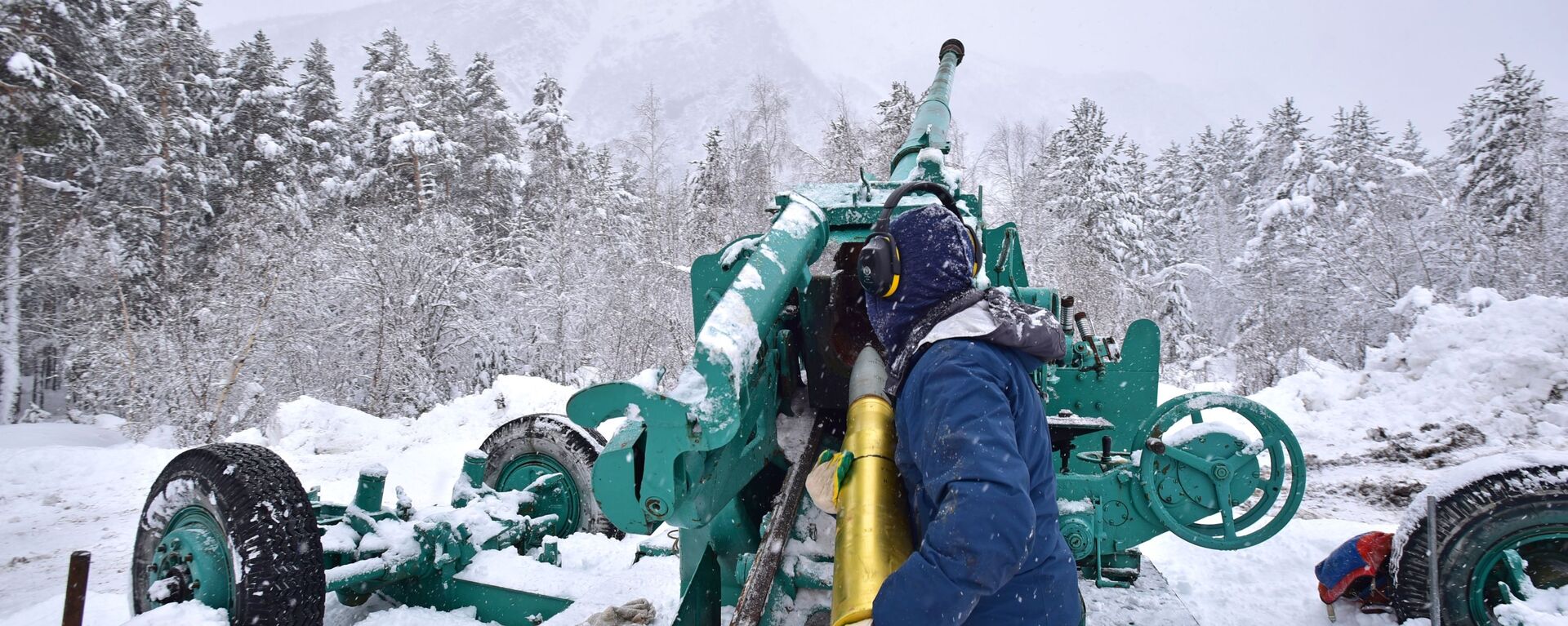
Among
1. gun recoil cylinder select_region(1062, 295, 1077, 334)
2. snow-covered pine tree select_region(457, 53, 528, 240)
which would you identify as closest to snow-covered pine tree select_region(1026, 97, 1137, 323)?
snow-covered pine tree select_region(457, 53, 528, 240)

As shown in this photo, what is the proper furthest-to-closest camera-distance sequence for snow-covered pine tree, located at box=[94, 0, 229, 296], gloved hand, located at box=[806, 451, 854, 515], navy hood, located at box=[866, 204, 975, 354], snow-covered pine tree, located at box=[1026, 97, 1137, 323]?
snow-covered pine tree, located at box=[1026, 97, 1137, 323] < snow-covered pine tree, located at box=[94, 0, 229, 296] < gloved hand, located at box=[806, 451, 854, 515] < navy hood, located at box=[866, 204, 975, 354]

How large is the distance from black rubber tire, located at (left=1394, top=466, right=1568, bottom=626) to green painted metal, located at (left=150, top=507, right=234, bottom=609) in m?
5.23

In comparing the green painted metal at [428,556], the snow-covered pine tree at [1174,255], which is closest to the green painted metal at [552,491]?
the green painted metal at [428,556]

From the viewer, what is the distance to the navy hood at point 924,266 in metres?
2.01

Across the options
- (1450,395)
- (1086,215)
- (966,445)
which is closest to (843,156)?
(1086,215)

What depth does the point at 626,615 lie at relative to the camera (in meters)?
3.92

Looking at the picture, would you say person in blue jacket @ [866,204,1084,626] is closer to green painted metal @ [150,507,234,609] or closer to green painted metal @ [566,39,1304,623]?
green painted metal @ [566,39,1304,623]

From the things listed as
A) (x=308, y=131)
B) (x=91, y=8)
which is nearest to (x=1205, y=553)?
(x=91, y=8)

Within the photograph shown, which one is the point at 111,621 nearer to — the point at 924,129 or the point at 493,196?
the point at 924,129

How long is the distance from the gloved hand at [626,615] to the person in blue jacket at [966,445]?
2273 mm

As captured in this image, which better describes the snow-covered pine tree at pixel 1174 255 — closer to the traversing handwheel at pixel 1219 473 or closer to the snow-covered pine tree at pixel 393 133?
the traversing handwheel at pixel 1219 473

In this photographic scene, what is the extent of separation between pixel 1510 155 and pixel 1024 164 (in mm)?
18270

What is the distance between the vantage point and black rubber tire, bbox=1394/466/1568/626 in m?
3.40

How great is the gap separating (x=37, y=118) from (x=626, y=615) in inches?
755
